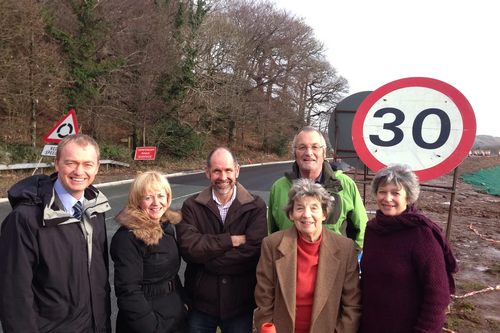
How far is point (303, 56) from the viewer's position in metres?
35.9

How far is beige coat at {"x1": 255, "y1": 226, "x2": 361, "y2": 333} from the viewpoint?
234 centimetres

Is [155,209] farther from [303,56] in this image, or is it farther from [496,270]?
[303,56]

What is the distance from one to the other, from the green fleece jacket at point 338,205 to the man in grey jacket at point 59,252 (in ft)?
4.63

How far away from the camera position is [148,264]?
2.46m

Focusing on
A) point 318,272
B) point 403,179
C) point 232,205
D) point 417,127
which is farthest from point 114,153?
point 403,179

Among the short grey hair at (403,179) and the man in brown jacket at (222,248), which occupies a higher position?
the short grey hair at (403,179)

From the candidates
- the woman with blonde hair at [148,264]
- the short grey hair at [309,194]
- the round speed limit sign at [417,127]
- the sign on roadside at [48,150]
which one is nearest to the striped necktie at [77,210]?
the woman with blonde hair at [148,264]

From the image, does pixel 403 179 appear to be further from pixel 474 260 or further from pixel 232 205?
pixel 474 260

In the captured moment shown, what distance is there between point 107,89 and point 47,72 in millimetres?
4223

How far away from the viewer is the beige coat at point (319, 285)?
2.34 m

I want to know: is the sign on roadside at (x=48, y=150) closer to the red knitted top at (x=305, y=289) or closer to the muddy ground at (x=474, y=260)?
the muddy ground at (x=474, y=260)

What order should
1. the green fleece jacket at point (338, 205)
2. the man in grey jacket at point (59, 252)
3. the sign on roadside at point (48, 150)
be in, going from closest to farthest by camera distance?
the man in grey jacket at point (59, 252) < the green fleece jacket at point (338, 205) < the sign on roadside at point (48, 150)

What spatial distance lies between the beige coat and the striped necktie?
1286mm

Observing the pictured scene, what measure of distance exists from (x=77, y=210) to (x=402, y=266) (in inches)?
85.0
